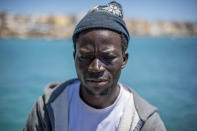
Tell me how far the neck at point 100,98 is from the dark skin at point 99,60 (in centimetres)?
2

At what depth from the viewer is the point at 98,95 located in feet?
5.56

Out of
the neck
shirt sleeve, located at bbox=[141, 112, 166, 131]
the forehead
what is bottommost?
shirt sleeve, located at bbox=[141, 112, 166, 131]

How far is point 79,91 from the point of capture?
71.6 inches

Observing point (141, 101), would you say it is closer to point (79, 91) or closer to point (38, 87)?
point (79, 91)

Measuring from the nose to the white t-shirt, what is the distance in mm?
305

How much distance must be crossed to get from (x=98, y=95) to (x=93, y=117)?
170 millimetres

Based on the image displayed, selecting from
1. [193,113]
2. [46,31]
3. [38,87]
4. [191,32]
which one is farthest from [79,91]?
[191,32]

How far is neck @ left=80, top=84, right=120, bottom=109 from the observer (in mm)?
1711

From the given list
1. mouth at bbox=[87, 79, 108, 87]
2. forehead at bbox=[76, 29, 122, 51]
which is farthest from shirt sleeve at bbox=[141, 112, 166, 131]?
forehead at bbox=[76, 29, 122, 51]

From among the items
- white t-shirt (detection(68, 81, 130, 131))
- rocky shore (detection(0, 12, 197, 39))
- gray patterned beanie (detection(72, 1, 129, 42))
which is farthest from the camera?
rocky shore (detection(0, 12, 197, 39))

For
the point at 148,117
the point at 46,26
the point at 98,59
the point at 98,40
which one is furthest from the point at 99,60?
the point at 46,26

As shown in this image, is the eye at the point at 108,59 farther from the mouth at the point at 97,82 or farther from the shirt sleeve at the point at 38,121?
the shirt sleeve at the point at 38,121

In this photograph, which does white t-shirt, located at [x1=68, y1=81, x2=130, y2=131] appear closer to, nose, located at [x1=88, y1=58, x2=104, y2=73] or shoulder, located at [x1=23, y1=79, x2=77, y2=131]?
shoulder, located at [x1=23, y1=79, x2=77, y2=131]

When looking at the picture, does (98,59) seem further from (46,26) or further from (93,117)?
(46,26)
